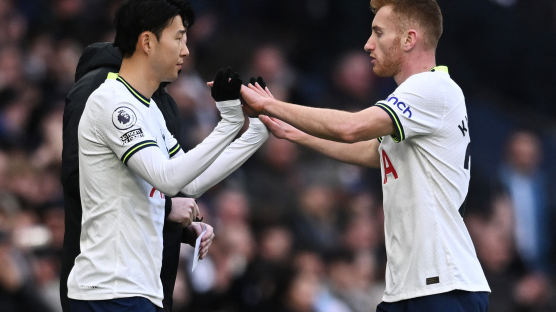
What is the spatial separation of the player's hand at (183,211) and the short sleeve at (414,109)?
1.02 meters

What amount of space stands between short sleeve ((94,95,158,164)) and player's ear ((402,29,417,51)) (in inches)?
55.2

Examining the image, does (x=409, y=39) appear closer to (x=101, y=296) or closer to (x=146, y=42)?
(x=146, y=42)

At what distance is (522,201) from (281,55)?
3013 millimetres

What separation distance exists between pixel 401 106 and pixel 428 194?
0.43m

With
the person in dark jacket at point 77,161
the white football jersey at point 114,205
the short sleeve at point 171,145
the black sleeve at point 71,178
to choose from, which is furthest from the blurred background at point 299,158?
the white football jersey at point 114,205

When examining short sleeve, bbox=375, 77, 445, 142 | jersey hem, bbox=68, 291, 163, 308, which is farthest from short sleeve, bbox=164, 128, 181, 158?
short sleeve, bbox=375, 77, 445, 142

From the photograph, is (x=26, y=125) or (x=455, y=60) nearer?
Result: (x=26, y=125)

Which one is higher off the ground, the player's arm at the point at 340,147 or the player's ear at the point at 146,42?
the player's ear at the point at 146,42

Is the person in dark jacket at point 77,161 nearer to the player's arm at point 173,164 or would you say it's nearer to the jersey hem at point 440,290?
the player's arm at point 173,164

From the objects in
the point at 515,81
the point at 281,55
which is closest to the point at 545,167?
the point at 515,81

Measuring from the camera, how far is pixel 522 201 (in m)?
11.1

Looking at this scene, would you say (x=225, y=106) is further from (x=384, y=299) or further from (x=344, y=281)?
(x=344, y=281)

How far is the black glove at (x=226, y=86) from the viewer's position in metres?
4.73

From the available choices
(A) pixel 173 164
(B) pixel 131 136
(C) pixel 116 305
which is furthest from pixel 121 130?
(C) pixel 116 305
